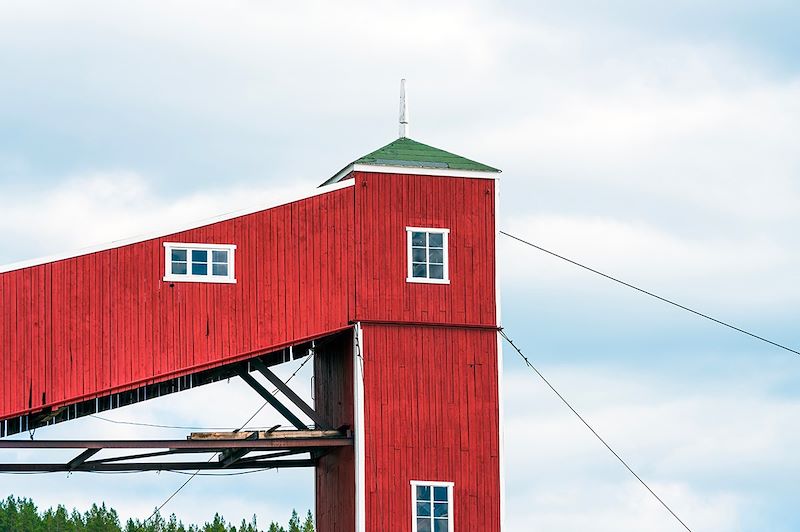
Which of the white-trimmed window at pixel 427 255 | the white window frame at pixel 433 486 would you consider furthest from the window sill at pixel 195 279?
the white window frame at pixel 433 486

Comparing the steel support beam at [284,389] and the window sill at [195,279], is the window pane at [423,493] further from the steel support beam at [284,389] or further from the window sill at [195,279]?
the window sill at [195,279]

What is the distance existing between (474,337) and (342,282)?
345 cm

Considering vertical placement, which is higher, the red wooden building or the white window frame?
the red wooden building

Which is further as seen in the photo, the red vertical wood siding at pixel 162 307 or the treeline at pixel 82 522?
the treeline at pixel 82 522

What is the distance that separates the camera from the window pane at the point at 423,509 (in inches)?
1639

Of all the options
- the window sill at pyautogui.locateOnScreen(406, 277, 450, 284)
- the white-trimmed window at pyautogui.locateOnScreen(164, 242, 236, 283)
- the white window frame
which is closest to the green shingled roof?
the window sill at pyautogui.locateOnScreen(406, 277, 450, 284)

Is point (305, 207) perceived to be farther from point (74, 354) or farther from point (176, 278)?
point (74, 354)

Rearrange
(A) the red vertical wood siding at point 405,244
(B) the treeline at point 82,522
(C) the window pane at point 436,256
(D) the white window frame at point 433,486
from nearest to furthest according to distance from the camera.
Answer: (D) the white window frame at point 433,486 < (A) the red vertical wood siding at point 405,244 < (C) the window pane at point 436,256 < (B) the treeline at point 82,522

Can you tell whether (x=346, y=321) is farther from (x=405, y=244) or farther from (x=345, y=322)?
(x=405, y=244)

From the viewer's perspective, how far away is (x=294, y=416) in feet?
143

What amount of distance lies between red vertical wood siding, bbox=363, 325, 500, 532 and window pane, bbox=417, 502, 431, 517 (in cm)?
28

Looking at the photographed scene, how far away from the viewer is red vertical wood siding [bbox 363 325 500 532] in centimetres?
4156

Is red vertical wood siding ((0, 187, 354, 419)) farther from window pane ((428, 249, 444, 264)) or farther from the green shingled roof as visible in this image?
window pane ((428, 249, 444, 264))

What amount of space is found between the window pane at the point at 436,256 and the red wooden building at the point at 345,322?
4 centimetres
